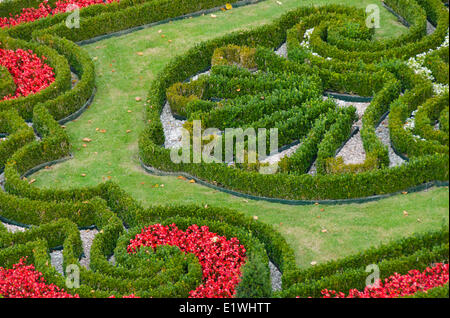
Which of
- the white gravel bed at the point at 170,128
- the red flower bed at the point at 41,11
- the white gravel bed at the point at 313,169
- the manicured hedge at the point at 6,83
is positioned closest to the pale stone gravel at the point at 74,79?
the manicured hedge at the point at 6,83

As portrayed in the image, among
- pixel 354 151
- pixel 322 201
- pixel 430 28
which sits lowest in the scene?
pixel 322 201

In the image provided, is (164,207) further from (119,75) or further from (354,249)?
(119,75)

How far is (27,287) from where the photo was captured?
739 inches

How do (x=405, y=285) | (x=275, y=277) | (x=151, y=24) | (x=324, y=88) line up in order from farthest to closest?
(x=151, y=24) → (x=324, y=88) → (x=275, y=277) → (x=405, y=285)

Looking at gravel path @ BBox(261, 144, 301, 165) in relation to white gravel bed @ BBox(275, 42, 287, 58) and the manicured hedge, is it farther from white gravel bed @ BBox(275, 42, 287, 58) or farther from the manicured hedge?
the manicured hedge

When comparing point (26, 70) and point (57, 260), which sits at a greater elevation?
point (26, 70)

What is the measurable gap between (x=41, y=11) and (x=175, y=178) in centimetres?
1169

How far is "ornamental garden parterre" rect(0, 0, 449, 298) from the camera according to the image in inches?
726

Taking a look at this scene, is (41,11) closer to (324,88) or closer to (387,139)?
(324,88)

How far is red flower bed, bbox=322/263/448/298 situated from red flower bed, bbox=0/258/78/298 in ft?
20.1

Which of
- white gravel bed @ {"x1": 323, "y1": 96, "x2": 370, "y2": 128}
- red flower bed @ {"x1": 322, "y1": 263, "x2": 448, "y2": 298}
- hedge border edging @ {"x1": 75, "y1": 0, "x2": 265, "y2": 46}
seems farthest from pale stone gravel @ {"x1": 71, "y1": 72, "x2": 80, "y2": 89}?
red flower bed @ {"x1": 322, "y1": 263, "x2": 448, "y2": 298}

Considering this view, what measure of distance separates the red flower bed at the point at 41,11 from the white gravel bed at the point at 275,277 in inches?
606

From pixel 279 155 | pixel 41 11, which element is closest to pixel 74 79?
pixel 41 11

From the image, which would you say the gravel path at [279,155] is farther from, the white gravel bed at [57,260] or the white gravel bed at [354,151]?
the white gravel bed at [57,260]
